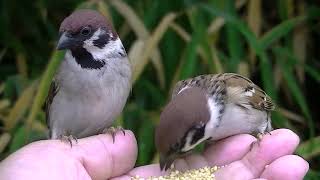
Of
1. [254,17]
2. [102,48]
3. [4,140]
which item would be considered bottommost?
[4,140]

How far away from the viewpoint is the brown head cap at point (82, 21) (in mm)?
2258

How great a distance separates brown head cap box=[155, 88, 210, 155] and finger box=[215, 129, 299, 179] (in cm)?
16

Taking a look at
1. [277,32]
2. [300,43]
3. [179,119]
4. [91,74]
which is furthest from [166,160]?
[300,43]

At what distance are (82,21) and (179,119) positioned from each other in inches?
16.3

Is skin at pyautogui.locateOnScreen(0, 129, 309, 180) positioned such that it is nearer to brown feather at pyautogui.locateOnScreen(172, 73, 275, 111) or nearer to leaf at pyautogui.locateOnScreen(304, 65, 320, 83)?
brown feather at pyautogui.locateOnScreen(172, 73, 275, 111)

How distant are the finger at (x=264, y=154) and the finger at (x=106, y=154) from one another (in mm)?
282

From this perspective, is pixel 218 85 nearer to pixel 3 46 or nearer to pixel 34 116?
pixel 34 116

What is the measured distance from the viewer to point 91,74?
92.3 inches

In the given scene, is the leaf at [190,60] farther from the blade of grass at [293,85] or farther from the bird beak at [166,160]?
the bird beak at [166,160]

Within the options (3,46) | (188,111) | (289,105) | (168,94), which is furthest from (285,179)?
(3,46)

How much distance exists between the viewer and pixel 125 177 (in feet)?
7.57

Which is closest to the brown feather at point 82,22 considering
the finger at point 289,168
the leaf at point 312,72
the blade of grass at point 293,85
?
the finger at point 289,168

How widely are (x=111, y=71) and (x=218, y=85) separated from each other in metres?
0.35

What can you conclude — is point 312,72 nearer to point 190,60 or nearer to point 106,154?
point 190,60
